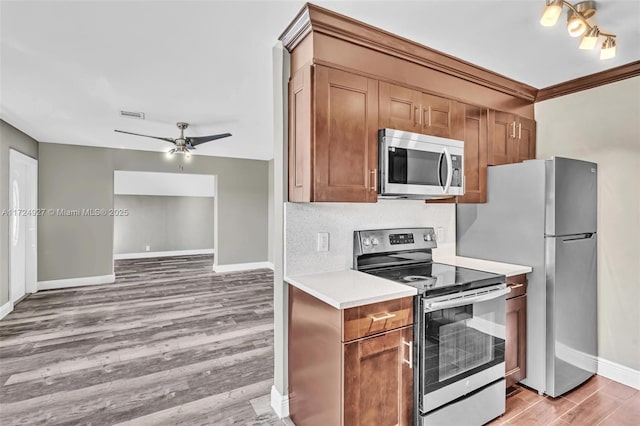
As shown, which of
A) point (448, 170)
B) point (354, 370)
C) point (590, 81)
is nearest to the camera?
point (354, 370)

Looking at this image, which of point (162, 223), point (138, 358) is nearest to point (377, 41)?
point (138, 358)

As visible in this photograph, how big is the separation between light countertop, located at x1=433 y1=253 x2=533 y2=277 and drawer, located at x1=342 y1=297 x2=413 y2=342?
90 cm

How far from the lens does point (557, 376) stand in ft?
7.70

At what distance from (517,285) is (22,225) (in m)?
6.43

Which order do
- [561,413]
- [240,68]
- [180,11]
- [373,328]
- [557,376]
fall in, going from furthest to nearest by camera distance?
[240,68] < [557,376] < [561,413] < [180,11] < [373,328]

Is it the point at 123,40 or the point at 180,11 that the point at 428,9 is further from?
the point at 123,40

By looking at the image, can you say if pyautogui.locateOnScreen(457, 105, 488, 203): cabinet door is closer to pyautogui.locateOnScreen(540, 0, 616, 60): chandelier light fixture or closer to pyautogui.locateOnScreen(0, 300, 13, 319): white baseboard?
pyautogui.locateOnScreen(540, 0, 616, 60): chandelier light fixture

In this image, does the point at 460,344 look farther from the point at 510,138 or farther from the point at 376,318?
the point at 510,138

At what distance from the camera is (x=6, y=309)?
4.24m

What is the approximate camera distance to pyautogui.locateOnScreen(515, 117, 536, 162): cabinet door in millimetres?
3029

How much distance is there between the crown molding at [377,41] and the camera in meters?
1.90

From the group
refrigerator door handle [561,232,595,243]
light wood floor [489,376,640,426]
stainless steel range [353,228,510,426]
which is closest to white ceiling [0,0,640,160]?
refrigerator door handle [561,232,595,243]

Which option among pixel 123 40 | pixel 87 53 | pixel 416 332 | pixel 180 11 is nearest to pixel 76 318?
pixel 87 53

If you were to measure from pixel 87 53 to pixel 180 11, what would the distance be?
1.02 m
